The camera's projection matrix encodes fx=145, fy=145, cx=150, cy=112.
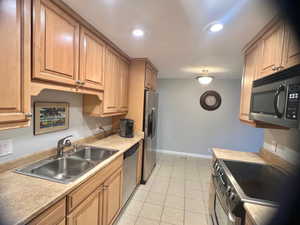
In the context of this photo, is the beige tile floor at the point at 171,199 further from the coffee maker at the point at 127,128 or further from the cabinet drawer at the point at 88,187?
the coffee maker at the point at 127,128

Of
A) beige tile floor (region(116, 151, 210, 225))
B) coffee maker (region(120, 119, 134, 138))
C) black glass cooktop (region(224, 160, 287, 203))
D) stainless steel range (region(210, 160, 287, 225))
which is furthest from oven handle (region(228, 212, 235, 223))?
coffee maker (region(120, 119, 134, 138))

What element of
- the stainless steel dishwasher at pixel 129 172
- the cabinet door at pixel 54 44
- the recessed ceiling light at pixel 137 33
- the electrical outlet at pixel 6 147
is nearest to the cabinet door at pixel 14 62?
the cabinet door at pixel 54 44

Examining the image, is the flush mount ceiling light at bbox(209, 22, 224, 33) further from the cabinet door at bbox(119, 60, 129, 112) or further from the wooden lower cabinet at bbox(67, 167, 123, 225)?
the wooden lower cabinet at bbox(67, 167, 123, 225)

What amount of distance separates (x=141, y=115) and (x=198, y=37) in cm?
154

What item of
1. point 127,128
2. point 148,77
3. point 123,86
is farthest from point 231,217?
point 148,77

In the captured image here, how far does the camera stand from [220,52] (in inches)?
81.7

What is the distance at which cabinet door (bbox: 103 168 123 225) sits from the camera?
4.89 ft

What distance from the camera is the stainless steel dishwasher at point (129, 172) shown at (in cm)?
196

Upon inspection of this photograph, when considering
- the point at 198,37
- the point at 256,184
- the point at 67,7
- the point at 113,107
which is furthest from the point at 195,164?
the point at 67,7

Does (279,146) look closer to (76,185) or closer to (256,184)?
(256,184)

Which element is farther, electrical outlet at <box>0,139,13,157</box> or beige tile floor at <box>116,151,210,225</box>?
beige tile floor at <box>116,151,210,225</box>

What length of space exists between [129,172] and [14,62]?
1.78m

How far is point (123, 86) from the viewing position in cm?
251

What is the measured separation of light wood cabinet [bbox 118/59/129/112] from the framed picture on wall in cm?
86
